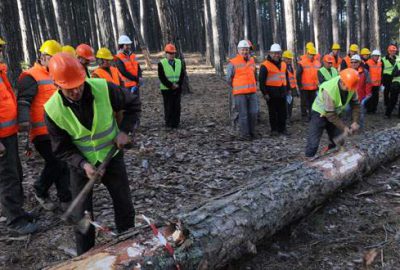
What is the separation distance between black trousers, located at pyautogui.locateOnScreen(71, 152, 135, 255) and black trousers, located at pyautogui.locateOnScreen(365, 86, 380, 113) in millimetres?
9832

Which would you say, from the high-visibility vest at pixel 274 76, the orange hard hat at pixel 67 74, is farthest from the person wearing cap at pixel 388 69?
the orange hard hat at pixel 67 74

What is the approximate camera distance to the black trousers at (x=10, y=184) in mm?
4020

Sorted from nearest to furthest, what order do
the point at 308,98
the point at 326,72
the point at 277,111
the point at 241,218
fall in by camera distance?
the point at 241,218
the point at 277,111
the point at 326,72
the point at 308,98

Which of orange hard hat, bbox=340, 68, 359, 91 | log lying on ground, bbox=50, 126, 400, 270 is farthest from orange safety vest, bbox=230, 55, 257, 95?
log lying on ground, bbox=50, 126, 400, 270

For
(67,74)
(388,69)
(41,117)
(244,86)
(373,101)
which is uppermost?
(67,74)

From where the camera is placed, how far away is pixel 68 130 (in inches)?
123

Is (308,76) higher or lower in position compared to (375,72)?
higher

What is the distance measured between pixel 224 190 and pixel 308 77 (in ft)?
19.0

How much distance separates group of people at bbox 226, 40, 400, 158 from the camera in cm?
568

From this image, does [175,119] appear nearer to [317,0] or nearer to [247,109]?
[247,109]

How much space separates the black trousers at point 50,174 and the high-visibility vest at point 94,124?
150 centimetres

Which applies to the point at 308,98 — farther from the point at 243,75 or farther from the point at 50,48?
the point at 50,48

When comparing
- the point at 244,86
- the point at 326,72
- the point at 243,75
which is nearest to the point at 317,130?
the point at 244,86

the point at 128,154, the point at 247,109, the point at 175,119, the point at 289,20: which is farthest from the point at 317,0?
the point at 128,154
